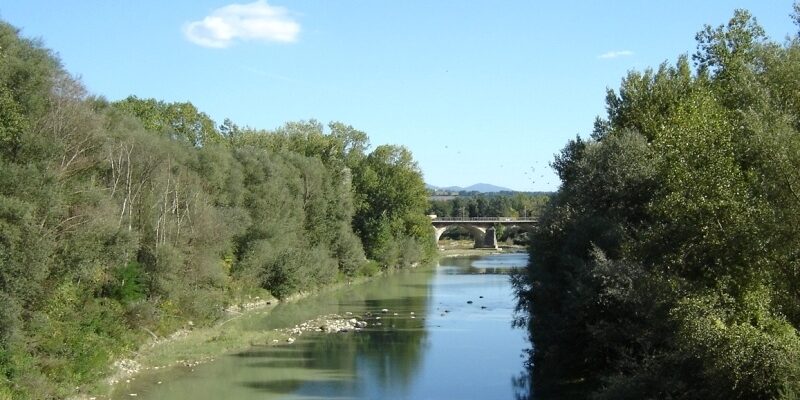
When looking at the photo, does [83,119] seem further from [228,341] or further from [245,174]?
[245,174]

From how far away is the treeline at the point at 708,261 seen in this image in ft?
44.2

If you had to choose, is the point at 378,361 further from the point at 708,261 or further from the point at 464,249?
the point at 464,249

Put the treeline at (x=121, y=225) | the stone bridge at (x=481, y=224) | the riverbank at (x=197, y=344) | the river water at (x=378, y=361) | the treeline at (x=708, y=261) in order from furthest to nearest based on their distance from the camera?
the stone bridge at (x=481, y=224)
the riverbank at (x=197, y=344)
the river water at (x=378, y=361)
the treeline at (x=121, y=225)
the treeline at (x=708, y=261)

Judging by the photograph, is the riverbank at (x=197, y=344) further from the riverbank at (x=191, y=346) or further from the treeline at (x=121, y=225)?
the treeline at (x=121, y=225)

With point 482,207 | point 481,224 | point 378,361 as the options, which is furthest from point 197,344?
point 482,207

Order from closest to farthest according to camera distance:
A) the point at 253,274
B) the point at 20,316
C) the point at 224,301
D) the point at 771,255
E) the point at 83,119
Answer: the point at 771,255 < the point at 20,316 < the point at 83,119 < the point at 224,301 < the point at 253,274

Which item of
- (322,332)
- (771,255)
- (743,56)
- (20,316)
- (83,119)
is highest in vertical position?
(743,56)

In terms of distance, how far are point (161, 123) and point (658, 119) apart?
95.4 ft

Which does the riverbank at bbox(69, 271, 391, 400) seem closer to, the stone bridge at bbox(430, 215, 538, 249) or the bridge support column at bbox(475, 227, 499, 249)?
the stone bridge at bbox(430, 215, 538, 249)

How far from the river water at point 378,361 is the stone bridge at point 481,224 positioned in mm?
54044

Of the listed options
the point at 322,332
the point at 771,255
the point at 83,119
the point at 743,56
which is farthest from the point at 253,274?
the point at 771,255

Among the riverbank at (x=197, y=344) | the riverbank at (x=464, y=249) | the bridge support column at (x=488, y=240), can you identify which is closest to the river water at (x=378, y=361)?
the riverbank at (x=197, y=344)

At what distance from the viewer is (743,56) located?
25516mm

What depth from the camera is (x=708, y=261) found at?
1499cm
